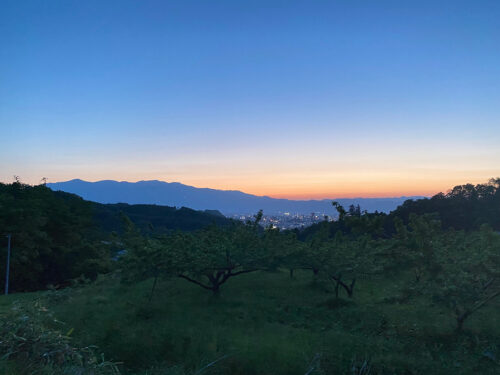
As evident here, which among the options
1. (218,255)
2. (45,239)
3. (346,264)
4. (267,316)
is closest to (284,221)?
(45,239)

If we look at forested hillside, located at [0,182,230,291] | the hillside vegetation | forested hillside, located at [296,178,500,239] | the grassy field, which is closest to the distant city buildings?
the hillside vegetation

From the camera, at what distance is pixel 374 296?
15.5 metres

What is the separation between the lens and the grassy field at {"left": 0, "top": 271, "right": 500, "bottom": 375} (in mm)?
8703

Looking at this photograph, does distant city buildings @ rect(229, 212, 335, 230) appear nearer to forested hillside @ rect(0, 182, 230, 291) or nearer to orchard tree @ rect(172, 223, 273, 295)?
orchard tree @ rect(172, 223, 273, 295)

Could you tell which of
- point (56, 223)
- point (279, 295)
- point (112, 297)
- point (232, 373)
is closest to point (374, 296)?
point (279, 295)

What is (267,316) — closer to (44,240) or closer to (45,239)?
(45,239)

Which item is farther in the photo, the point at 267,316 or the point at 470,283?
the point at 267,316

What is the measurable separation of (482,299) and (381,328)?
10.4 ft

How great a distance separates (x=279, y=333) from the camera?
1080 centimetres

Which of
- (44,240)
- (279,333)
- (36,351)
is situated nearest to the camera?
(36,351)

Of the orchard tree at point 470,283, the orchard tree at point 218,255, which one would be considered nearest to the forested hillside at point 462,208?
the orchard tree at point 218,255

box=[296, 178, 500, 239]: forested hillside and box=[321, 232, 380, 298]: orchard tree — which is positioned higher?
box=[296, 178, 500, 239]: forested hillside

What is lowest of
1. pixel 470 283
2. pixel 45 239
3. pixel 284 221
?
A: pixel 284 221

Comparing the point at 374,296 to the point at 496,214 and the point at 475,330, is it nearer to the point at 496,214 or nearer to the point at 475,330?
the point at 475,330
